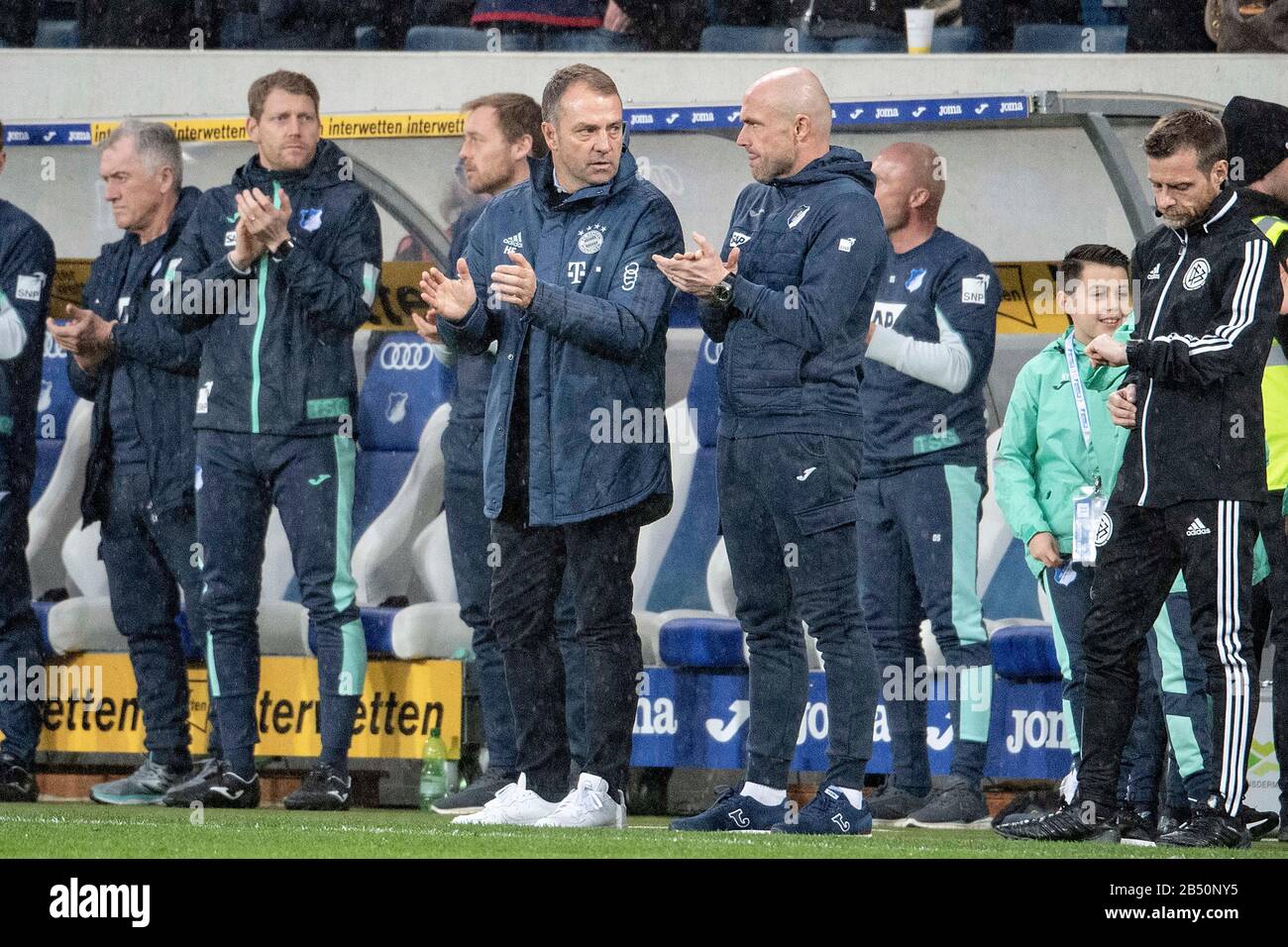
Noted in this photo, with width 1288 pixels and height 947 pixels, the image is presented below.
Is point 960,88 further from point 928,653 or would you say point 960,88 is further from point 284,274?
point 284,274

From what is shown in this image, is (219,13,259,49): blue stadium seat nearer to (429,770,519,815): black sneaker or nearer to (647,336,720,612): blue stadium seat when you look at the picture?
(647,336,720,612): blue stadium seat

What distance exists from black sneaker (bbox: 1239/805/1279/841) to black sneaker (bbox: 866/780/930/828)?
3.10 feet

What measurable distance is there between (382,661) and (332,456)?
44.8 inches

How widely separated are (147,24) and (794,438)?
21.3 ft

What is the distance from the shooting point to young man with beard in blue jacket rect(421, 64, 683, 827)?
5320 mm

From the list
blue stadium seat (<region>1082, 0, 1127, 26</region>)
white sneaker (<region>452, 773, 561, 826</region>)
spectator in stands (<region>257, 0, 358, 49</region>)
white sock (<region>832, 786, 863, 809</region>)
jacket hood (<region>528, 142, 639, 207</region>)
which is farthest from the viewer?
spectator in stands (<region>257, 0, 358, 49</region>)

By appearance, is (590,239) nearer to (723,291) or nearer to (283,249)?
(723,291)

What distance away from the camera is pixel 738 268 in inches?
216

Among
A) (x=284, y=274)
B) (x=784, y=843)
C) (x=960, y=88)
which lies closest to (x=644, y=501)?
(x=784, y=843)

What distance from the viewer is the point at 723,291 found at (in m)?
5.20

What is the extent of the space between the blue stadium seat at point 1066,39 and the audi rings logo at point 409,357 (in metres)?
3.39

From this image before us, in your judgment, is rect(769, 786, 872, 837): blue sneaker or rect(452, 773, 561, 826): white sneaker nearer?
rect(769, 786, 872, 837): blue sneaker

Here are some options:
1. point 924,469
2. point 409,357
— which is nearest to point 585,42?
point 409,357
